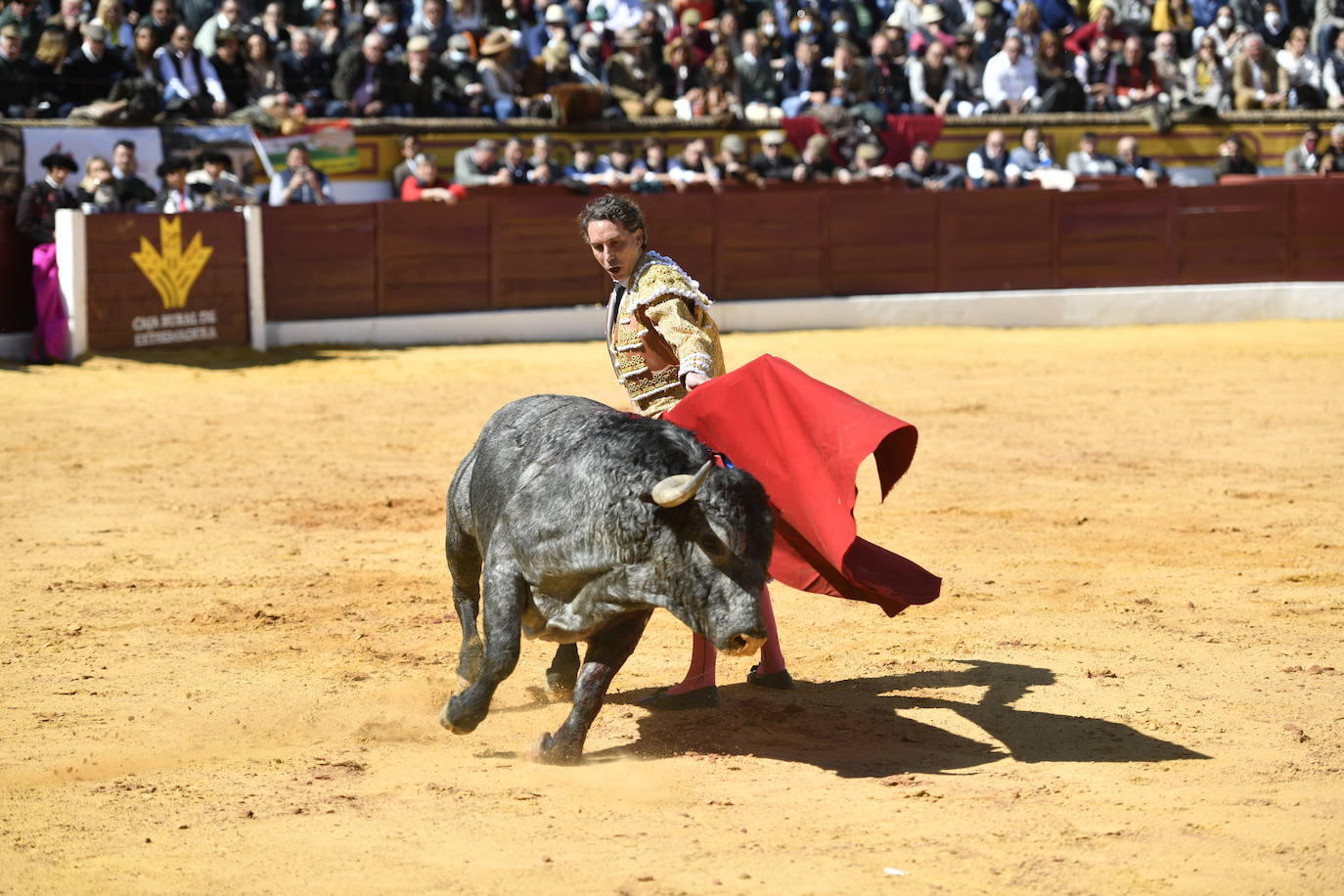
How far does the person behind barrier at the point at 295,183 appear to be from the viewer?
12.7 metres

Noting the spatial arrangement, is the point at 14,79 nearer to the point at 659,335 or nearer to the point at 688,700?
the point at 659,335

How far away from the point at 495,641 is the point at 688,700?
740 mm

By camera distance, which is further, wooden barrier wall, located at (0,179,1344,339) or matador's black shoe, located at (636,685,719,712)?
wooden barrier wall, located at (0,179,1344,339)

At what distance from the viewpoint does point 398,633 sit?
17.1 feet

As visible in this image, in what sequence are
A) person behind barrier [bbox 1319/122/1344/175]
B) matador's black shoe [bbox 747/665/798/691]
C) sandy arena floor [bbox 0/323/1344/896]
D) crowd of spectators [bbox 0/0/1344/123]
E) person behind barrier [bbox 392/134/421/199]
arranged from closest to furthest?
sandy arena floor [bbox 0/323/1344/896]
matador's black shoe [bbox 747/665/798/691]
crowd of spectators [bbox 0/0/1344/123]
person behind barrier [bbox 392/134/421/199]
person behind barrier [bbox 1319/122/1344/175]

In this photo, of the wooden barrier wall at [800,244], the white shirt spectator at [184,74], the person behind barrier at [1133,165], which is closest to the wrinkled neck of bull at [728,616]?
the wooden barrier wall at [800,244]

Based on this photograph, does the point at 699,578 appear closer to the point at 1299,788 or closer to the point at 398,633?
the point at 1299,788

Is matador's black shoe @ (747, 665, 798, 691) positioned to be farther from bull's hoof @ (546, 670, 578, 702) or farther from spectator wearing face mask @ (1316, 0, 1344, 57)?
spectator wearing face mask @ (1316, 0, 1344, 57)

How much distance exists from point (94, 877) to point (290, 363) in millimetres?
8769

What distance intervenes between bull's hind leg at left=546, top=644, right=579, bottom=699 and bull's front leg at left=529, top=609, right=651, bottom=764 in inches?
20.5

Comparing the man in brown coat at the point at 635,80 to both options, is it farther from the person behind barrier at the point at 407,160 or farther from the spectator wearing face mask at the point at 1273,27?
the spectator wearing face mask at the point at 1273,27

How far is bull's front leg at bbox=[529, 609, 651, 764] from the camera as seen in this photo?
384cm

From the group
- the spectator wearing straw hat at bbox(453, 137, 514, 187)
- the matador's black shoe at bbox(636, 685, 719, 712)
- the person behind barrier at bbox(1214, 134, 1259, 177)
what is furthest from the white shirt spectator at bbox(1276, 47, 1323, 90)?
the matador's black shoe at bbox(636, 685, 719, 712)

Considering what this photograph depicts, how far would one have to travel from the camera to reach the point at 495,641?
3838 millimetres
